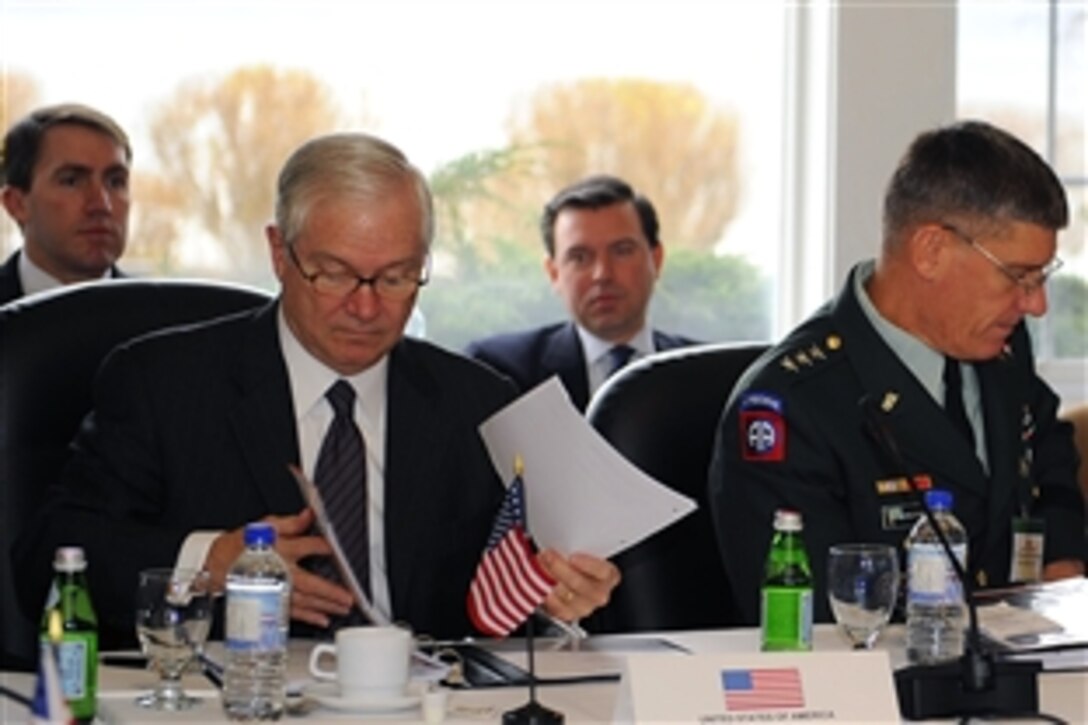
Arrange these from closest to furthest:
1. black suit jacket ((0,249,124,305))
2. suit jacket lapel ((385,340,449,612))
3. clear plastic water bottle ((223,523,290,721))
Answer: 1. clear plastic water bottle ((223,523,290,721))
2. suit jacket lapel ((385,340,449,612))
3. black suit jacket ((0,249,124,305))

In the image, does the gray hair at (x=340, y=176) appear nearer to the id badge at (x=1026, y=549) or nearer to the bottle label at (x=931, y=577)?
the bottle label at (x=931, y=577)

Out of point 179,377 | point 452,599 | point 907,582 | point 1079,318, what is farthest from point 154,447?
point 1079,318

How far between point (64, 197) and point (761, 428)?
7.47ft

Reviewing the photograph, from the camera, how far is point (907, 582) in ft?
9.32

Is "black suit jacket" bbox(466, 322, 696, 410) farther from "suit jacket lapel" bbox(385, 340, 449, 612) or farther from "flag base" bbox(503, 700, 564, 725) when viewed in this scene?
"flag base" bbox(503, 700, 564, 725)

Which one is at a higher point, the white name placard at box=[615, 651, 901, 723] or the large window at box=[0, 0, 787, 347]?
the large window at box=[0, 0, 787, 347]

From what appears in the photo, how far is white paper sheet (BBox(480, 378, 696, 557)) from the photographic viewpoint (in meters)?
2.65

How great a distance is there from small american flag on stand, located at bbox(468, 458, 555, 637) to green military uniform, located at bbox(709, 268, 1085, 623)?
591mm

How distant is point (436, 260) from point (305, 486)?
289 cm

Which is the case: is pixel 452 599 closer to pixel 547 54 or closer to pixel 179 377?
pixel 179 377

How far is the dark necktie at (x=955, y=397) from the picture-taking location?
3402 mm

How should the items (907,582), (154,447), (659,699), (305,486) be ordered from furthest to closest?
(154,447), (907,582), (305,486), (659,699)

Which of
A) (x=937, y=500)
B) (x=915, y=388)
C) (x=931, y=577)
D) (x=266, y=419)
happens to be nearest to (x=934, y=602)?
(x=931, y=577)

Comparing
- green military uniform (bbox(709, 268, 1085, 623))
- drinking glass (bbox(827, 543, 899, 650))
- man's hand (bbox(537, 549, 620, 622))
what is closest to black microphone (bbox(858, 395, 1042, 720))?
drinking glass (bbox(827, 543, 899, 650))
